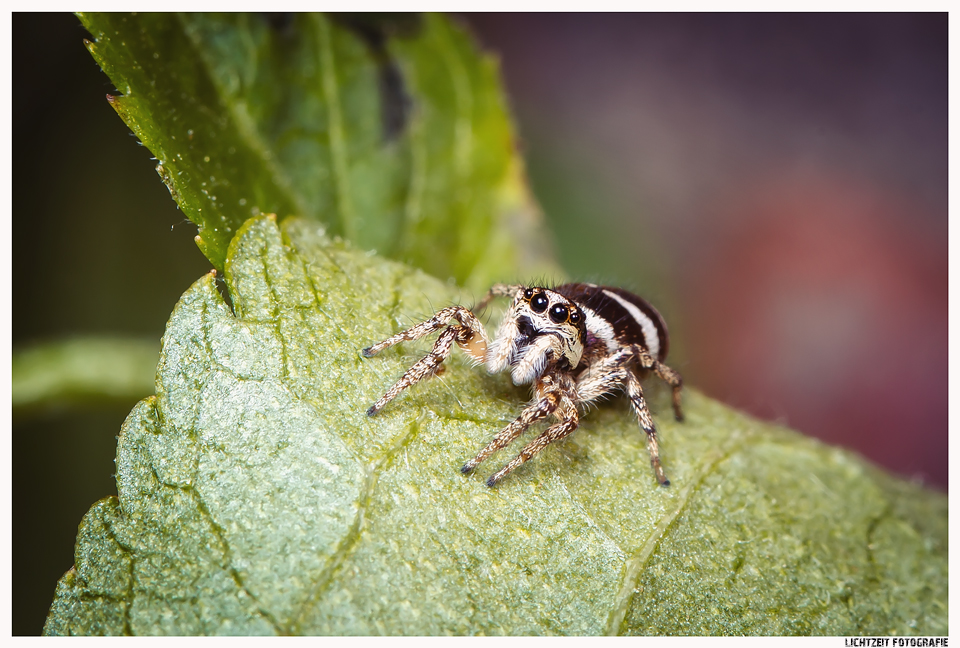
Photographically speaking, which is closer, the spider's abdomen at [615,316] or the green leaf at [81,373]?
the spider's abdomen at [615,316]

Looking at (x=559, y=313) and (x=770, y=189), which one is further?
(x=770, y=189)

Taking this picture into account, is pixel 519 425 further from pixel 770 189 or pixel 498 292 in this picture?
pixel 770 189

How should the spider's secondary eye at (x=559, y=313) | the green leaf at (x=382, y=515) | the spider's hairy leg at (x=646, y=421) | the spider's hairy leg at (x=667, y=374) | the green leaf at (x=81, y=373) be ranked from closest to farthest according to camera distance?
the green leaf at (x=382, y=515) → the spider's hairy leg at (x=646, y=421) → the spider's secondary eye at (x=559, y=313) → the spider's hairy leg at (x=667, y=374) → the green leaf at (x=81, y=373)

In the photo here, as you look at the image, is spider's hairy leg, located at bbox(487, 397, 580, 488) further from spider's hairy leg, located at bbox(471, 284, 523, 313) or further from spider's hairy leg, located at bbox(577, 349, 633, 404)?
spider's hairy leg, located at bbox(471, 284, 523, 313)

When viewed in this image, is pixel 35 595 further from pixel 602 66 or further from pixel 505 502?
pixel 602 66

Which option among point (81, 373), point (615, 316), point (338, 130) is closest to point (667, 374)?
point (615, 316)

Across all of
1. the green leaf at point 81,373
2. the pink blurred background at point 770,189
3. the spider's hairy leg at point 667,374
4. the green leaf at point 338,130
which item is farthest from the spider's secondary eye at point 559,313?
the pink blurred background at point 770,189

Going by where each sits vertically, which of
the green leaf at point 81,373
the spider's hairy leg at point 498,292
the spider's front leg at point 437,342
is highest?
the green leaf at point 81,373

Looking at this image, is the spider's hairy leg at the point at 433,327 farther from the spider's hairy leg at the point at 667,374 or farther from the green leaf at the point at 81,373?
the green leaf at the point at 81,373

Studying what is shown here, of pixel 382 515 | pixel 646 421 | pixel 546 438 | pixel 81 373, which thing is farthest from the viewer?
pixel 81 373
